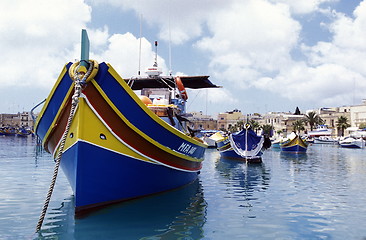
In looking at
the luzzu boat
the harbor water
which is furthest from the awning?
the luzzu boat

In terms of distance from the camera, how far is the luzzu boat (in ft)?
26.7

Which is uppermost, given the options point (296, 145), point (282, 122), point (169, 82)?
point (282, 122)

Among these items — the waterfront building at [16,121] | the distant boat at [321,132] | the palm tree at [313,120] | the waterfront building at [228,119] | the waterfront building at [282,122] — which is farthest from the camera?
the waterfront building at [16,121]

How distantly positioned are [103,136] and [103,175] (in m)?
1.02

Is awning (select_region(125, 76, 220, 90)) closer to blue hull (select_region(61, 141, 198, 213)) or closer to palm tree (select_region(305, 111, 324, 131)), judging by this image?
blue hull (select_region(61, 141, 198, 213))

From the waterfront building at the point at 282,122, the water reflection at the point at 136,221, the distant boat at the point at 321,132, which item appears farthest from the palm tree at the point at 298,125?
the water reflection at the point at 136,221

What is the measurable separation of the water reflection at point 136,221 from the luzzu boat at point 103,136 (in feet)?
1.17

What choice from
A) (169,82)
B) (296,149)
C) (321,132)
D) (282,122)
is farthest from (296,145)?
(282,122)

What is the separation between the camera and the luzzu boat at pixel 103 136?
813 cm

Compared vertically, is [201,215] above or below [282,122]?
below

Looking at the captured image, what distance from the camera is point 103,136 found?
8.50 meters

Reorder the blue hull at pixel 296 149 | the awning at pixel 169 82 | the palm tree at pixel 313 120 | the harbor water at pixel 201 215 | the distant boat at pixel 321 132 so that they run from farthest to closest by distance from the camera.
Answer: the palm tree at pixel 313 120, the distant boat at pixel 321 132, the blue hull at pixel 296 149, the awning at pixel 169 82, the harbor water at pixel 201 215

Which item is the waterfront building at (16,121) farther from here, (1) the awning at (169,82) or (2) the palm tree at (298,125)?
→ (1) the awning at (169,82)

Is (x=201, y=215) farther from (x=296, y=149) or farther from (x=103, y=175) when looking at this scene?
(x=296, y=149)
